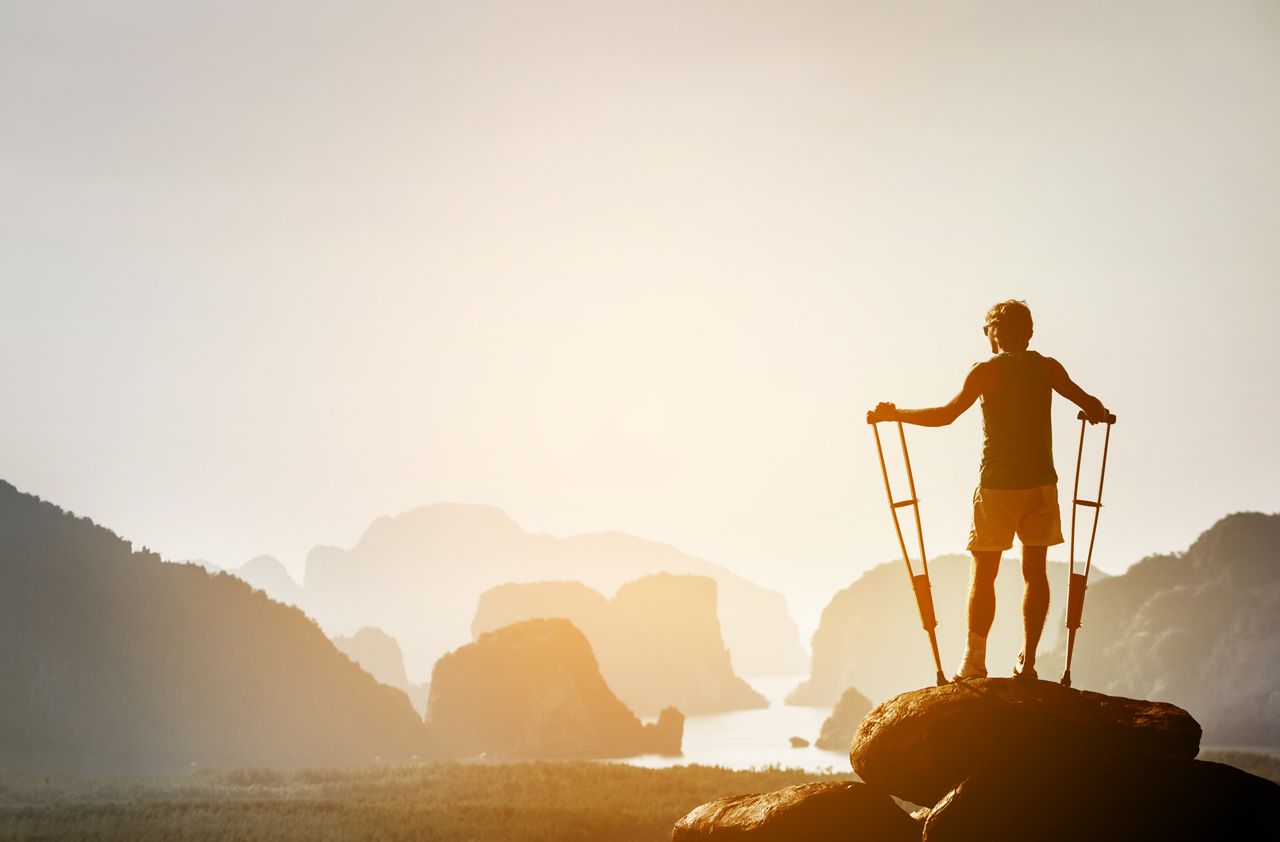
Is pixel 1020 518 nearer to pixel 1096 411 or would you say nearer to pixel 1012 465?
pixel 1012 465

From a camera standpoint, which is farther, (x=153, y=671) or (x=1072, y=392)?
(x=153, y=671)

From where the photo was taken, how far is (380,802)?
58.3 m

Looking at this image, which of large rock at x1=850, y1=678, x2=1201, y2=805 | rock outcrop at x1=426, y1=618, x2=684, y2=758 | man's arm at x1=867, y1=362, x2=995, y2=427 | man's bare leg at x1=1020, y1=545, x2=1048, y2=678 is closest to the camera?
large rock at x1=850, y1=678, x2=1201, y2=805

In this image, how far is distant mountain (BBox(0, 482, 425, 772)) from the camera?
93.6 metres

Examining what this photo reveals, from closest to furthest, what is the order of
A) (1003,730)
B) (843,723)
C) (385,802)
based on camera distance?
(1003,730)
(385,802)
(843,723)

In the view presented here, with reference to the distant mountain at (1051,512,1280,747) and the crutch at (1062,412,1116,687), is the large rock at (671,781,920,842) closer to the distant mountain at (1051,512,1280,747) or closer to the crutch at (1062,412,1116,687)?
the crutch at (1062,412,1116,687)

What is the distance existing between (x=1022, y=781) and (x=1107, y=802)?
0.85 m

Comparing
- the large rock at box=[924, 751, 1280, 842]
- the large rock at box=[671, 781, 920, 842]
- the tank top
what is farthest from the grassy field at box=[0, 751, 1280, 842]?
the tank top

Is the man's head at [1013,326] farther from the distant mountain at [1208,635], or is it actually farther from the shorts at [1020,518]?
the distant mountain at [1208,635]

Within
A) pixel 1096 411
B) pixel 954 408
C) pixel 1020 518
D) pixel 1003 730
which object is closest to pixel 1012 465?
pixel 1020 518

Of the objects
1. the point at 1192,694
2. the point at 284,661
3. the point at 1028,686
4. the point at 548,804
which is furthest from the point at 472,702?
→ the point at 1028,686

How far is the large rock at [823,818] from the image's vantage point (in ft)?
36.3

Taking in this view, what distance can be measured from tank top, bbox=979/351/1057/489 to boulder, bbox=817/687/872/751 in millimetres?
155134

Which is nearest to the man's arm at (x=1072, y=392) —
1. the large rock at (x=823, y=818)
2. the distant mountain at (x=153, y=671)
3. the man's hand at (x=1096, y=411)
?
the man's hand at (x=1096, y=411)
